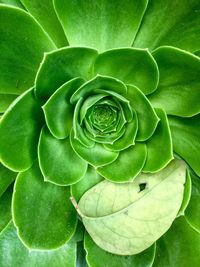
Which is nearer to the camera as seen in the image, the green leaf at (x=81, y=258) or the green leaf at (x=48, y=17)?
the green leaf at (x=48, y=17)

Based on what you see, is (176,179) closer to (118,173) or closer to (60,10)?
(118,173)

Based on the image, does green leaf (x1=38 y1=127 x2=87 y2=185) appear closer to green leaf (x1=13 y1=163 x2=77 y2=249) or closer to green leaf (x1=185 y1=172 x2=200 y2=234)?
green leaf (x1=13 y1=163 x2=77 y2=249)

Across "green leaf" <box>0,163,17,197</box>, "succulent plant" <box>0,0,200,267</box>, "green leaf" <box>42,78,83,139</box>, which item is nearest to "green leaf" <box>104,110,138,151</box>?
"succulent plant" <box>0,0,200,267</box>

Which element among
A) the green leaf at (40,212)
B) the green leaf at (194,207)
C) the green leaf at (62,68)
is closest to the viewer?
the green leaf at (62,68)

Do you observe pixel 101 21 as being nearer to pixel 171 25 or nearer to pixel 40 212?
pixel 171 25

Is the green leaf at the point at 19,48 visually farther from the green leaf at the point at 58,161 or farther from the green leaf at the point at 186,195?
the green leaf at the point at 186,195

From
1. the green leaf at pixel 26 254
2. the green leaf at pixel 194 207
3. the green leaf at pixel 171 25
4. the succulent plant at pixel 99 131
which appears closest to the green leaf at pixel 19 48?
the succulent plant at pixel 99 131
